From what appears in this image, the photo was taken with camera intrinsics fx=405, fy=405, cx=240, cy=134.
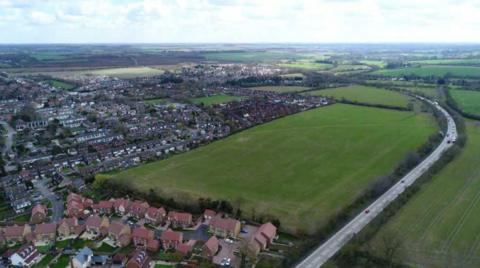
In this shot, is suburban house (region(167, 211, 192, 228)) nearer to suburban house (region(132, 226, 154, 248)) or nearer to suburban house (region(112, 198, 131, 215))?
suburban house (region(132, 226, 154, 248))

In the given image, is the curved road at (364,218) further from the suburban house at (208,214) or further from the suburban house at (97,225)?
the suburban house at (97,225)

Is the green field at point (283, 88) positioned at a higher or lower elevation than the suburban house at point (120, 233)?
higher

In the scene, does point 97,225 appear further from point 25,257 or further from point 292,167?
point 292,167

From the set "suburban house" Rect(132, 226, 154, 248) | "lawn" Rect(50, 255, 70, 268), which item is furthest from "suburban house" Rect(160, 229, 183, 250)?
"lawn" Rect(50, 255, 70, 268)

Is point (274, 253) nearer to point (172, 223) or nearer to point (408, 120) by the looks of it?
point (172, 223)

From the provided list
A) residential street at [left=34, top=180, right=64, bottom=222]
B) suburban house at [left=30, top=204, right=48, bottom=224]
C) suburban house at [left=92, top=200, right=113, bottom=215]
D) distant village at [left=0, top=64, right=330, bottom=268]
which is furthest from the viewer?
suburban house at [left=92, top=200, right=113, bottom=215]

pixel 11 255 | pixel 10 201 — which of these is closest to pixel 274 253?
pixel 11 255

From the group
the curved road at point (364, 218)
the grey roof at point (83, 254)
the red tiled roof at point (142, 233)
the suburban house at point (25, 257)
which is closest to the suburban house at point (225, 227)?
the red tiled roof at point (142, 233)
